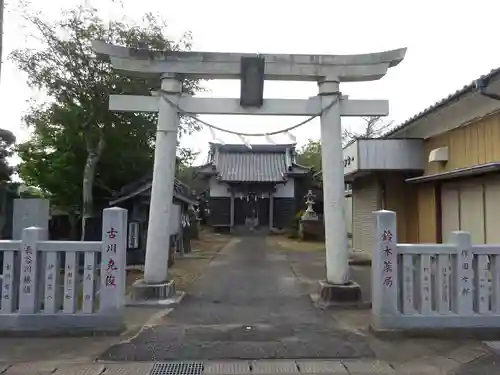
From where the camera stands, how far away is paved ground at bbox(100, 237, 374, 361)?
17.9 feet

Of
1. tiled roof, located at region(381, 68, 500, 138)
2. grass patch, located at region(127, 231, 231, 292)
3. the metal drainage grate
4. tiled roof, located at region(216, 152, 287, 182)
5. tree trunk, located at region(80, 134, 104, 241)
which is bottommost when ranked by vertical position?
the metal drainage grate

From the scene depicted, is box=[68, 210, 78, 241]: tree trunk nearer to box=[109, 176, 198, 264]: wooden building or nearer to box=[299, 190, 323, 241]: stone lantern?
box=[109, 176, 198, 264]: wooden building

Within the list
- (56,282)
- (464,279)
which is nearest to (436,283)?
(464,279)

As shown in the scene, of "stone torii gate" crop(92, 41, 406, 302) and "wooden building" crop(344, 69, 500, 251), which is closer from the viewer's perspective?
"stone torii gate" crop(92, 41, 406, 302)

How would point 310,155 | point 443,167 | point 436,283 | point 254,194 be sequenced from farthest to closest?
point 310,155, point 254,194, point 443,167, point 436,283

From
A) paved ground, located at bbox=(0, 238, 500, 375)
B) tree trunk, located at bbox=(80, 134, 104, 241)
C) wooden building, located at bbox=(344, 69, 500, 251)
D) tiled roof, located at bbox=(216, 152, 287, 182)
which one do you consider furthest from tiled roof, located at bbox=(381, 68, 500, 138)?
tiled roof, located at bbox=(216, 152, 287, 182)

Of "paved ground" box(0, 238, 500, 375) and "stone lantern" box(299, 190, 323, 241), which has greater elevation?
"stone lantern" box(299, 190, 323, 241)

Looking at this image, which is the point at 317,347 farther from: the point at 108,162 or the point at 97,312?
the point at 108,162

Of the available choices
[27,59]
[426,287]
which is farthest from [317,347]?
[27,59]

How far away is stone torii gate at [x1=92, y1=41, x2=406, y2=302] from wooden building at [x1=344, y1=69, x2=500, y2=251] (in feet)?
8.07

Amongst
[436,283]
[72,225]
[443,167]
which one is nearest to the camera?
[436,283]

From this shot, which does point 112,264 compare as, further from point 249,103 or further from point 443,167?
point 443,167

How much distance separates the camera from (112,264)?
20.2ft

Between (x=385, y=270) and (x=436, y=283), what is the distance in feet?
2.44
